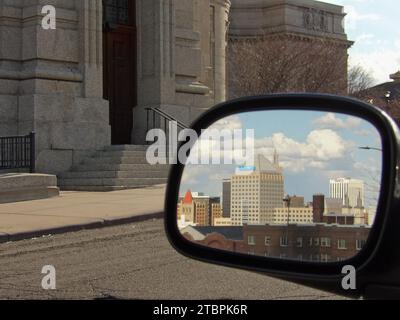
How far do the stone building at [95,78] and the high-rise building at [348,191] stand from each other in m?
13.5

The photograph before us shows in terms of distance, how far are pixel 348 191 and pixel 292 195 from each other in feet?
0.53

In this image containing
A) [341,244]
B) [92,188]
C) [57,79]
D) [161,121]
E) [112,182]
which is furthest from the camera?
[161,121]

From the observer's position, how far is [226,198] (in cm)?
215

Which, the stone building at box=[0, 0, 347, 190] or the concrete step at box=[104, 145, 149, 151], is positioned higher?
the stone building at box=[0, 0, 347, 190]

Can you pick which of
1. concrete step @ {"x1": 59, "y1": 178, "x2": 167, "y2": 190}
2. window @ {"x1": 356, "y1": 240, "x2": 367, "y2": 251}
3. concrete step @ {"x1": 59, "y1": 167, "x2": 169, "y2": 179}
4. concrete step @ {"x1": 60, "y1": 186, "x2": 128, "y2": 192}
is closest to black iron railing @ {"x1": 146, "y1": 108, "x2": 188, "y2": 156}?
concrete step @ {"x1": 59, "y1": 167, "x2": 169, "y2": 179}

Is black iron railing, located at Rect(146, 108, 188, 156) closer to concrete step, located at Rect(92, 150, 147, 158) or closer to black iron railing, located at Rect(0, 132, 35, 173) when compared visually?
concrete step, located at Rect(92, 150, 147, 158)

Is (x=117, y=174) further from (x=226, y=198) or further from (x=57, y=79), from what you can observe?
(x=226, y=198)

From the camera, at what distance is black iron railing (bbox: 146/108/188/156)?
18.2m

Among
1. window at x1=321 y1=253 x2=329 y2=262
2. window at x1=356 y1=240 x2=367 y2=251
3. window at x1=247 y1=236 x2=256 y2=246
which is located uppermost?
window at x1=356 y1=240 x2=367 y2=251

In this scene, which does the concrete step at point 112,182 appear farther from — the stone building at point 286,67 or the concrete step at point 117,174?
the stone building at point 286,67

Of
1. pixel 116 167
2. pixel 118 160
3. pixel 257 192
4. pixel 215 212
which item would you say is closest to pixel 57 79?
pixel 118 160

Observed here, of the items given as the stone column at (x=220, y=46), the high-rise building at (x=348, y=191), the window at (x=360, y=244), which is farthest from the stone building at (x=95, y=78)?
the window at (x=360, y=244)
